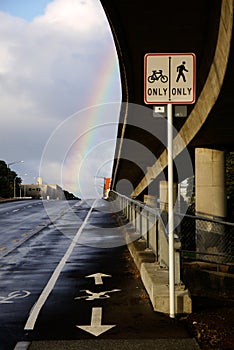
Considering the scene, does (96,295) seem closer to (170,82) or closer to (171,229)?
(171,229)

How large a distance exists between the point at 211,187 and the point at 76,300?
1993 centimetres

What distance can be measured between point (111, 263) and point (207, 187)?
1541 centimetres

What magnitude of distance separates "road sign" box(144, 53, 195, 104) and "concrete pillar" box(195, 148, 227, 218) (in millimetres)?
20696

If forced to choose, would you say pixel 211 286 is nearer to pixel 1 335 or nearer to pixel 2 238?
pixel 2 238

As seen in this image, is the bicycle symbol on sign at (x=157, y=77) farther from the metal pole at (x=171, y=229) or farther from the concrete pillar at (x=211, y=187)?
the concrete pillar at (x=211, y=187)

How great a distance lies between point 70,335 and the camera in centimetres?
700

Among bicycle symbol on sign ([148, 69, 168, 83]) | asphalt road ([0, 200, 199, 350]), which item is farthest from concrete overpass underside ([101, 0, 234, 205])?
asphalt road ([0, 200, 199, 350])

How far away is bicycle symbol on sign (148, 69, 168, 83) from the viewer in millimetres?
7875

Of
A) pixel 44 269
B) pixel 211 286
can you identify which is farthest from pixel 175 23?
pixel 211 286

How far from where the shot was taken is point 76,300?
9344 millimetres

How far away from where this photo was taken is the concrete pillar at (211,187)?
2833 cm

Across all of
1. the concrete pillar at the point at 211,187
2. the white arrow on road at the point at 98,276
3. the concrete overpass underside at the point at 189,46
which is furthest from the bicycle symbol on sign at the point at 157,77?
the concrete pillar at the point at 211,187

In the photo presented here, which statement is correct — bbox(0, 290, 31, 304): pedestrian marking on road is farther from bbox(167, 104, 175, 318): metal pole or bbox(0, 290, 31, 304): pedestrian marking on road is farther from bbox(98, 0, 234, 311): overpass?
bbox(167, 104, 175, 318): metal pole

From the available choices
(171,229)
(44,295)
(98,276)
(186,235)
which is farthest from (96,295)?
(186,235)
